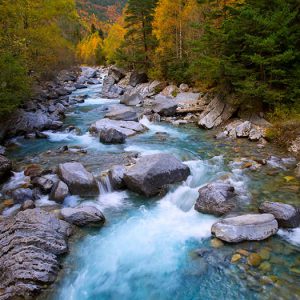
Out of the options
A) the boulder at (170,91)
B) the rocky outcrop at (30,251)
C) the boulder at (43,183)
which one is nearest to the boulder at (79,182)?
the boulder at (43,183)

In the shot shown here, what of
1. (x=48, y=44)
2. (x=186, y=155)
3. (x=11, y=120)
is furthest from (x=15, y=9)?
(x=186, y=155)

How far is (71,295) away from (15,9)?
65.5 ft

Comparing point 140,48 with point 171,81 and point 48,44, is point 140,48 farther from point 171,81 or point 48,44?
point 48,44

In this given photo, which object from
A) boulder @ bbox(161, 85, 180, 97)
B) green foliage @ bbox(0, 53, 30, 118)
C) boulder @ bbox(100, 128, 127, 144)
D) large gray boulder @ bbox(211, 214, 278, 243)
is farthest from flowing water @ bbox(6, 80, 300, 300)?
boulder @ bbox(161, 85, 180, 97)

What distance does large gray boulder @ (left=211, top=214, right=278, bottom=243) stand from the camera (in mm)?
6723

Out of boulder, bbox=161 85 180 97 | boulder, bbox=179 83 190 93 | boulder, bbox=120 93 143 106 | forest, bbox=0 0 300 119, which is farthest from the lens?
boulder, bbox=161 85 180 97

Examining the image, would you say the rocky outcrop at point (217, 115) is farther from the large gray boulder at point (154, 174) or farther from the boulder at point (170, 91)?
the boulder at point (170, 91)

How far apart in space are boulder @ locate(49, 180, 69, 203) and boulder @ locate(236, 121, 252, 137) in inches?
353

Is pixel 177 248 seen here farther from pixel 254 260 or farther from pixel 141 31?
pixel 141 31

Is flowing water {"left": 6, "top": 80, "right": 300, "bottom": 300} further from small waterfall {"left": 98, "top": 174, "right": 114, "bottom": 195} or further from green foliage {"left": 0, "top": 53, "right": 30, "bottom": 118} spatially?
green foliage {"left": 0, "top": 53, "right": 30, "bottom": 118}

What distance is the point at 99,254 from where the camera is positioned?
6848mm

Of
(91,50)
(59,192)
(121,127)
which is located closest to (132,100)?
(121,127)

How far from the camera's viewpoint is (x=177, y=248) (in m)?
6.96

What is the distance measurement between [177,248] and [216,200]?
1941 millimetres
